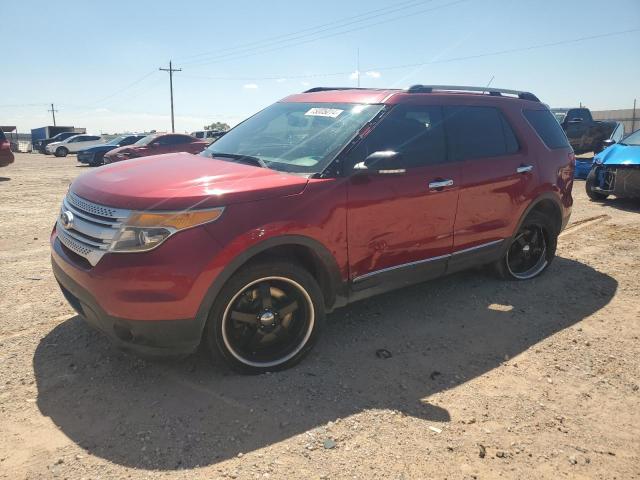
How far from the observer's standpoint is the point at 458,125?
13.6ft

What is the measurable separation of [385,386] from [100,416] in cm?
170

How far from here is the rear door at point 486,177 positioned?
4121 mm

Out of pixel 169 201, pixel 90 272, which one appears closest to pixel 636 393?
pixel 169 201

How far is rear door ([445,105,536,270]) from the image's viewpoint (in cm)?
412

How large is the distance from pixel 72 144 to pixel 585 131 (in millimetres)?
31389

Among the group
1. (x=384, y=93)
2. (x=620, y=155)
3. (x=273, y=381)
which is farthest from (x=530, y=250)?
(x=620, y=155)

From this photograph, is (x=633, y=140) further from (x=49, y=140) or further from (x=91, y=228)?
(x=49, y=140)

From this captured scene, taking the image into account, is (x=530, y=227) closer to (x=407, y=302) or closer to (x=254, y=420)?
(x=407, y=302)

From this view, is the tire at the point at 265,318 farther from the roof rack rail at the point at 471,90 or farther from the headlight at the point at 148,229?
the roof rack rail at the point at 471,90

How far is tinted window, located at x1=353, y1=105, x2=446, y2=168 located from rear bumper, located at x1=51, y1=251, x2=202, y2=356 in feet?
5.28

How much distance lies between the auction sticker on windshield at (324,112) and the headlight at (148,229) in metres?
1.57

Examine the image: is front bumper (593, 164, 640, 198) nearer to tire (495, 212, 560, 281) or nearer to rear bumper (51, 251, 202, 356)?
tire (495, 212, 560, 281)

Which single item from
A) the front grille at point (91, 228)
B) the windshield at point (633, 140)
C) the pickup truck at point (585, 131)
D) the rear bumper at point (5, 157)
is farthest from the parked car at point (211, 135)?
the pickup truck at point (585, 131)

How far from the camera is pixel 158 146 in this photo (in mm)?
18312
